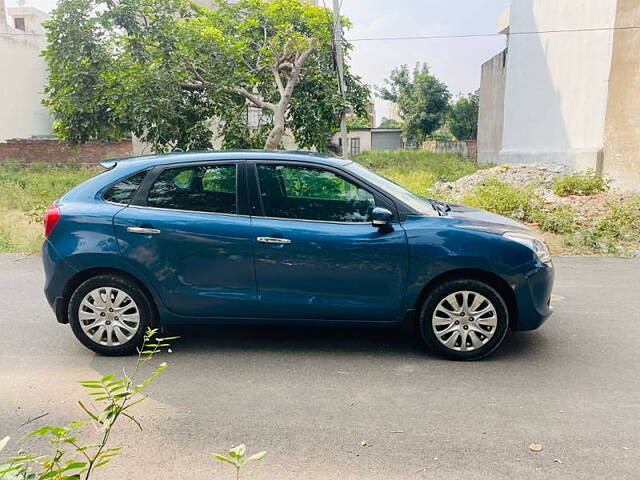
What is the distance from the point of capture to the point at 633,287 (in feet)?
21.6

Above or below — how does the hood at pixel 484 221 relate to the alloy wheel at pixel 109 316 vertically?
above

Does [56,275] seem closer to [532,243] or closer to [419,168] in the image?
[532,243]

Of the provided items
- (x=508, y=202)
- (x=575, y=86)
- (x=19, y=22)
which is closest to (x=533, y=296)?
(x=508, y=202)

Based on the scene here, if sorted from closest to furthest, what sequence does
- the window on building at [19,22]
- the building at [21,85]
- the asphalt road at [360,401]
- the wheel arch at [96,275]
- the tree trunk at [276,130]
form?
the asphalt road at [360,401]
the wheel arch at [96,275]
the tree trunk at [276,130]
the building at [21,85]
the window on building at [19,22]

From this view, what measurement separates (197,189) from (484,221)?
2442 mm

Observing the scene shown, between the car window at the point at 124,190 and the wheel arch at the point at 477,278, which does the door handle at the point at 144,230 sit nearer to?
the car window at the point at 124,190

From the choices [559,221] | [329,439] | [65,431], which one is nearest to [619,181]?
[559,221]

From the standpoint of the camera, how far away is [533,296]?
434 cm

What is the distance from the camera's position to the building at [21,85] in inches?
995

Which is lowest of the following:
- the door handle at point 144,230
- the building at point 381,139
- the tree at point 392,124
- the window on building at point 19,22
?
the door handle at point 144,230

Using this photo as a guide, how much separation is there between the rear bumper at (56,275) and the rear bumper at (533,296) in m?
3.64

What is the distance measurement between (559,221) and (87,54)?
9.71 meters

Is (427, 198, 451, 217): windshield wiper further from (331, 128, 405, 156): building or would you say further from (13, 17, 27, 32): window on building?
(13, 17, 27, 32): window on building

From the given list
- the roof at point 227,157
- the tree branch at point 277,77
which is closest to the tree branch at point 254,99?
the tree branch at point 277,77
